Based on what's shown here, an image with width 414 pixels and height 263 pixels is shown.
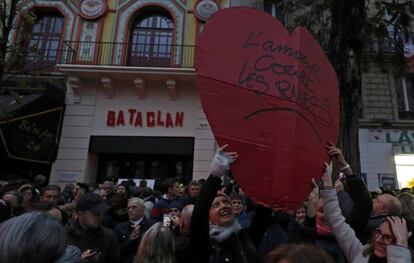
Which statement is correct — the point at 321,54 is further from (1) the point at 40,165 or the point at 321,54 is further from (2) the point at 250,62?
(1) the point at 40,165

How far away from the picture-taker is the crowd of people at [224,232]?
4.63ft

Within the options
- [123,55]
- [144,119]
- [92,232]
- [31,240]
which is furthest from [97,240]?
[123,55]

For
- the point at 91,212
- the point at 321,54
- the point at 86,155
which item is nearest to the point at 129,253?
the point at 91,212

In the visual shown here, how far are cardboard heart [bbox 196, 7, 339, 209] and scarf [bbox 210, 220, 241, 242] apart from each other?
1.36 ft

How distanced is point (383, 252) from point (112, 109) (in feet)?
38.2

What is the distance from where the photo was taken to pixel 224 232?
2.41 m

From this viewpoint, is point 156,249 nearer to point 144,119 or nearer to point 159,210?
point 159,210

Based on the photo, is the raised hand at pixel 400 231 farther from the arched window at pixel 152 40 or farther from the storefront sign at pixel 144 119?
the arched window at pixel 152 40

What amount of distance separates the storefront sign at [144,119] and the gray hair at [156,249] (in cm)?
1011

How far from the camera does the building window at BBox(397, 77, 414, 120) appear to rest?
1410cm

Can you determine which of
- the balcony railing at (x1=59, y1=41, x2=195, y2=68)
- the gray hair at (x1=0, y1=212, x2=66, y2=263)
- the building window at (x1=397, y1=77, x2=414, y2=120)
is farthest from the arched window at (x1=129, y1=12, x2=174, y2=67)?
the gray hair at (x1=0, y1=212, x2=66, y2=263)

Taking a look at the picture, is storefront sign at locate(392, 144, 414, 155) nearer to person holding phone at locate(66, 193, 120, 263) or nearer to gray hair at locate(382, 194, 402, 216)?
gray hair at locate(382, 194, 402, 216)

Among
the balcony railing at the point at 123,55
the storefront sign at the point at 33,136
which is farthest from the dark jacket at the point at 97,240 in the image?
the balcony railing at the point at 123,55

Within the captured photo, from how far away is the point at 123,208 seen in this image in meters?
4.76
